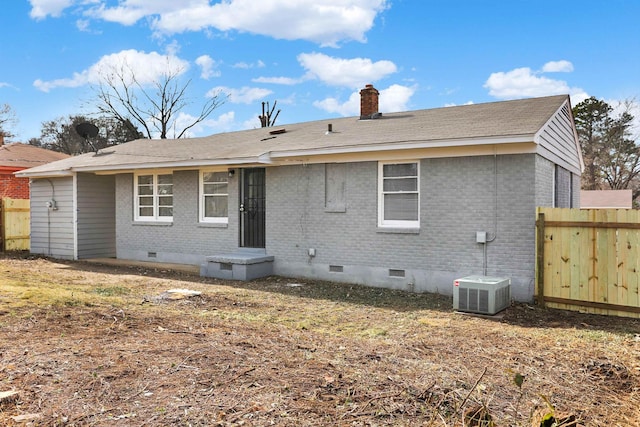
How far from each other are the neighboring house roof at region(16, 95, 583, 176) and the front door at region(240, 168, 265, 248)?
68 cm

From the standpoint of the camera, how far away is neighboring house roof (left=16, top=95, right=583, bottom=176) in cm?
865

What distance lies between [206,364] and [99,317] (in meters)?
2.52

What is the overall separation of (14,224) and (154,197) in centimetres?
644

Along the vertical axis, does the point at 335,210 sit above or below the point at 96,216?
above

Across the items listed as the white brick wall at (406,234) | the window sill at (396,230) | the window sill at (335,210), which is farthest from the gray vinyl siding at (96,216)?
the window sill at (396,230)

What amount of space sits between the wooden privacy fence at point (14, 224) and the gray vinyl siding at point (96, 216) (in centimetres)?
378

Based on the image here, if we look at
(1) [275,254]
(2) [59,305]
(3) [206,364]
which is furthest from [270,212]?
(3) [206,364]

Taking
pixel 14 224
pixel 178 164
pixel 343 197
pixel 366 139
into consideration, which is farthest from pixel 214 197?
pixel 14 224

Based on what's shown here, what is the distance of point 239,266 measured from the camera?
35.2 ft

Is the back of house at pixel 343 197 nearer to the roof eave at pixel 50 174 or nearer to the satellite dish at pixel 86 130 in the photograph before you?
the roof eave at pixel 50 174

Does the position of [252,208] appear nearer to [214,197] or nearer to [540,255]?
[214,197]

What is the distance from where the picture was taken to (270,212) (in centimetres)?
1133

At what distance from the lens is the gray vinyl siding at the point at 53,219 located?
47.4 feet

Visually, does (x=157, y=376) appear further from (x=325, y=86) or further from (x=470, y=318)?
(x=325, y=86)
